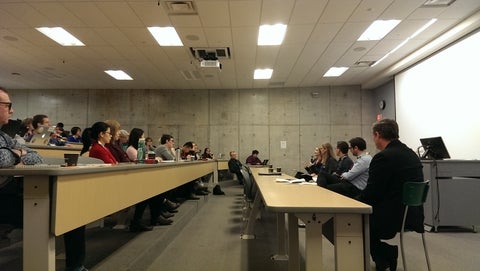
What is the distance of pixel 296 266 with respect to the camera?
2.10 m

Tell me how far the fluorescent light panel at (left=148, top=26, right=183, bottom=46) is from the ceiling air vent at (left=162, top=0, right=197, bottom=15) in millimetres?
703

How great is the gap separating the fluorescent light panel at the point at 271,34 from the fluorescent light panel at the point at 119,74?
15.0 ft

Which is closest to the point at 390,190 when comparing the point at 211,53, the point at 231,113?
the point at 211,53

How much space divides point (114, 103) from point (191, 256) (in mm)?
9572

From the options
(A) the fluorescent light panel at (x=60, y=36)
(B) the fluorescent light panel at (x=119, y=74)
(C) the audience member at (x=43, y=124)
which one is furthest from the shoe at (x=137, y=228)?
(B) the fluorescent light panel at (x=119, y=74)

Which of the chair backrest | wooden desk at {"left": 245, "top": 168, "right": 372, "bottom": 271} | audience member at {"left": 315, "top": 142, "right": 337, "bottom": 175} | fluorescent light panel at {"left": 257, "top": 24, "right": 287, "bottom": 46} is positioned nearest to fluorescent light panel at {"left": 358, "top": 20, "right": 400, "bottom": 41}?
fluorescent light panel at {"left": 257, "top": 24, "right": 287, "bottom": 46}

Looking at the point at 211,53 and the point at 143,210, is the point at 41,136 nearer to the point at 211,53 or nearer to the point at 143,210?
the point at 143,210

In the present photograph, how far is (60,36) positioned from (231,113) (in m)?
6.21

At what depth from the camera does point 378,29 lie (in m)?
6.12

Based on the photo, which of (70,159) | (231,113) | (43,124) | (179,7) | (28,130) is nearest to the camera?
(70,159)

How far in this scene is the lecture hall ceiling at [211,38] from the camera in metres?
5.11

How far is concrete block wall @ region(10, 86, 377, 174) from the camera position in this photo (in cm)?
1104

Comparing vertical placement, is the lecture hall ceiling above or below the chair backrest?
above

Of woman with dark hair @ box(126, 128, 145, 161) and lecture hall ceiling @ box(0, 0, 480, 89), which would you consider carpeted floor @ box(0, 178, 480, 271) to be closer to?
woman with dark hair @ box(126, 128, 145, 161)
